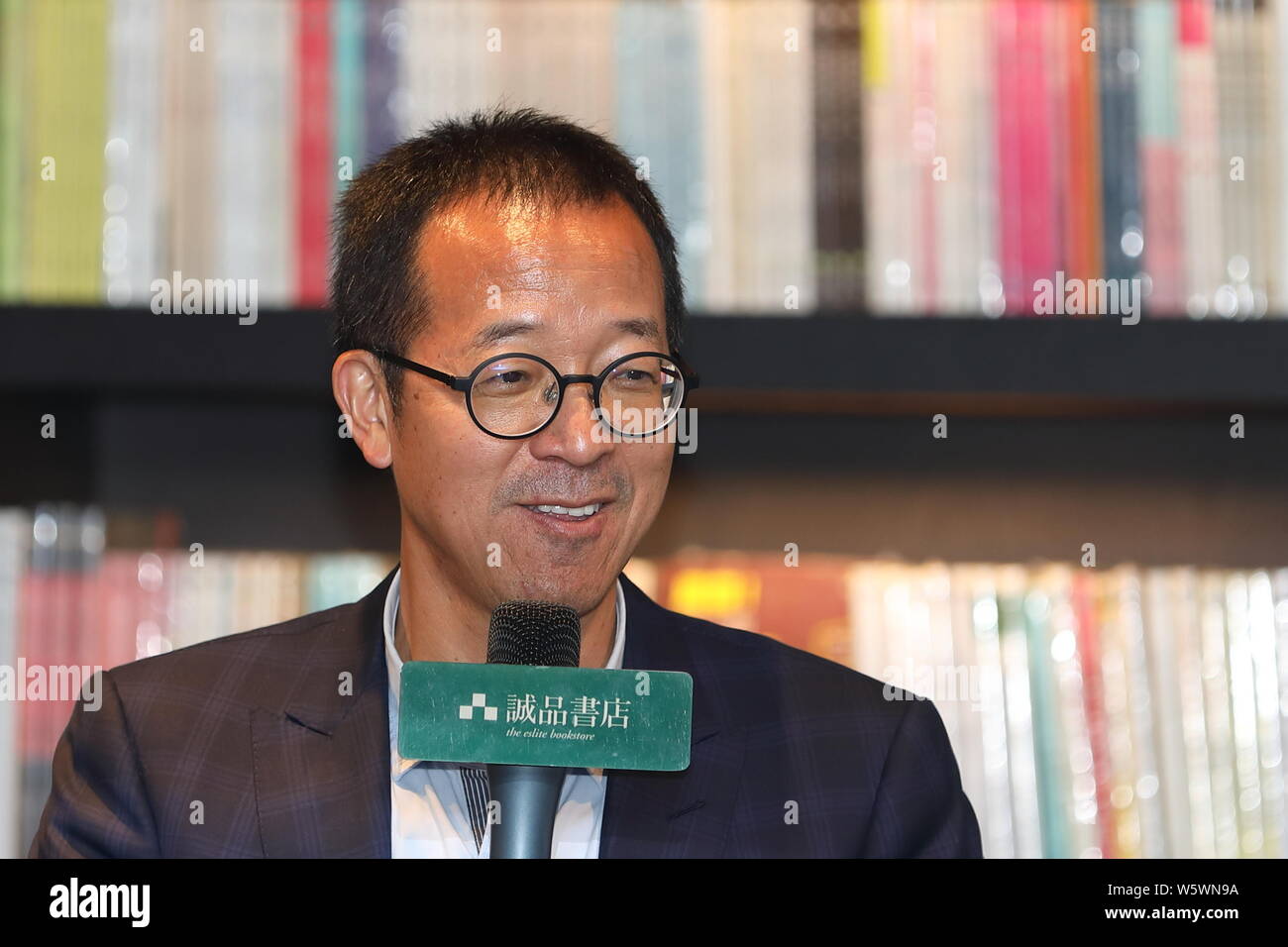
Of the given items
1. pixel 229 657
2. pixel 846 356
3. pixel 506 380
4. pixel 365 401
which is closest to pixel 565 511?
pixel 506 380

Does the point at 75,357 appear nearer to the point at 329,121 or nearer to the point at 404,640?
the point at 329,121

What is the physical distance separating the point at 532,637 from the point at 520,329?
260mm

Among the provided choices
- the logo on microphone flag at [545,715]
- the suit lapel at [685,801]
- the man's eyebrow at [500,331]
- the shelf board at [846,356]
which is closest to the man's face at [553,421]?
the man's eyebrow at [500,331]

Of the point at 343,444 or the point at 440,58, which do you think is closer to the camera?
the point at 440,58

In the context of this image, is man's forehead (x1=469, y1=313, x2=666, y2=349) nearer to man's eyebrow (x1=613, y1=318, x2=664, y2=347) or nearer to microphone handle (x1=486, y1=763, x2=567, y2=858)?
man's eyebrow (x1=613, y1=318, x2=664, y2=347)

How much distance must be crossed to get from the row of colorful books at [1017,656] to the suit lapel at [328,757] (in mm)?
320

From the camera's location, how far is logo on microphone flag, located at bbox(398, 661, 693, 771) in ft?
2.83

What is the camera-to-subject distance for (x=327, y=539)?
186cm

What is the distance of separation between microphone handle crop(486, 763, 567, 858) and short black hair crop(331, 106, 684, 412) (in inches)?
15.8

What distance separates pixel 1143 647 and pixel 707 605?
1.51ft

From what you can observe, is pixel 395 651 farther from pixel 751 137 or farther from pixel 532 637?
pixel 751 137

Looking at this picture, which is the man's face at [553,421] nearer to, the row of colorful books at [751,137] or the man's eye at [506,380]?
the man's eye at [506,380]
